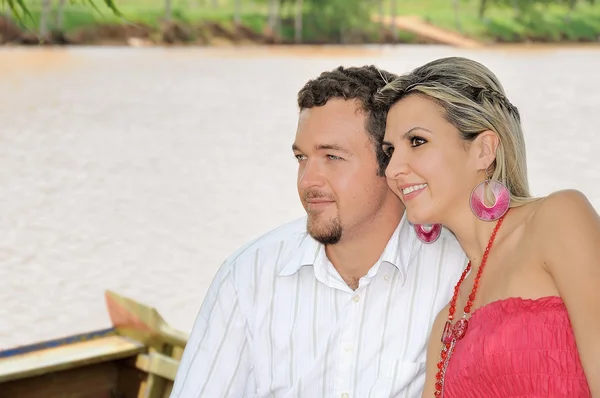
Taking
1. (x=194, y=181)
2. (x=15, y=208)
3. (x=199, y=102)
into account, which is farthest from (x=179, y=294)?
(x=199, y=102)

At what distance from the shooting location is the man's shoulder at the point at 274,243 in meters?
2.28

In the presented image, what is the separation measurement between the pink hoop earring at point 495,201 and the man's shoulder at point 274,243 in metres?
0.44

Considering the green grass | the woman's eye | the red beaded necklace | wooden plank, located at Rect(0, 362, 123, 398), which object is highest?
the woman's eye

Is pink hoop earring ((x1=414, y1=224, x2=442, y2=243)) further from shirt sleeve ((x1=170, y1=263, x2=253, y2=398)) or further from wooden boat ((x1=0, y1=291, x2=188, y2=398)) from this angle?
wooden boat ((x1=0, y1=291, x2=188, y2=398))

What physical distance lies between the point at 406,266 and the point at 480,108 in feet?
1.40

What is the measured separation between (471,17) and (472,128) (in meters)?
46.3

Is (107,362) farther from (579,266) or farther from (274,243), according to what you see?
(579,266)

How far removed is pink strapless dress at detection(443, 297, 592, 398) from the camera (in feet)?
6.19

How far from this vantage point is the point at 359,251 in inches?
88.3

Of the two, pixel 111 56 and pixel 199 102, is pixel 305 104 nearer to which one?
pixel 199 102

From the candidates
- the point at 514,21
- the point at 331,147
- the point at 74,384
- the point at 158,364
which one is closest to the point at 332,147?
the point at 331,147

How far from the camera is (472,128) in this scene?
2.00m

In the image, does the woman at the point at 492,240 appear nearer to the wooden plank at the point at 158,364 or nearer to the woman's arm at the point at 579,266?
the woman's arm at the point at 579,266

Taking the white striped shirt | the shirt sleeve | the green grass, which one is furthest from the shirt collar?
the green grass
